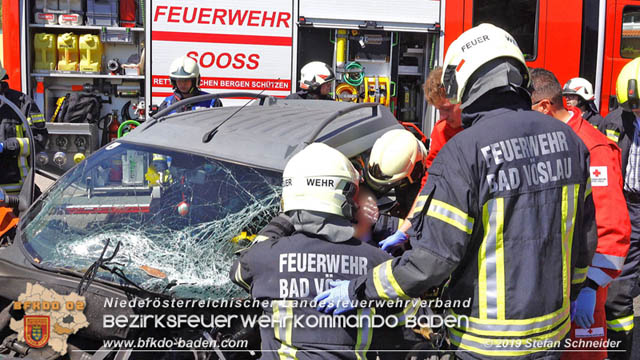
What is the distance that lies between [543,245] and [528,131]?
0.38 meters

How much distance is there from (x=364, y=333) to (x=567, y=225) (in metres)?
0.78

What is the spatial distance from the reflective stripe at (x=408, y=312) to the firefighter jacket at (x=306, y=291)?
131mm

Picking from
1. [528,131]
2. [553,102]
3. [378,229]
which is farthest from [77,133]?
[528,131]

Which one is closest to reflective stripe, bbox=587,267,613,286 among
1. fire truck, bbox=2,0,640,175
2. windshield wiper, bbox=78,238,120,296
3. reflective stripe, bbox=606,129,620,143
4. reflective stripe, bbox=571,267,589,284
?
reflective stripe, bbox=571,267,589,284

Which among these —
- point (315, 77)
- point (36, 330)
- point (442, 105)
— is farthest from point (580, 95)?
point (36, 330)

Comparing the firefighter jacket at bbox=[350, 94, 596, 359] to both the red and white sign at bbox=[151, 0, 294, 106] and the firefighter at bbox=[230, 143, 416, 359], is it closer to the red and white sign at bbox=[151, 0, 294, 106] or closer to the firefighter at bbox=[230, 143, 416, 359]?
the firefighter at bbox=[230, 143, 416, 359]

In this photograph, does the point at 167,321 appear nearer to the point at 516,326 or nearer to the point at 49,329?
the point at 49,329

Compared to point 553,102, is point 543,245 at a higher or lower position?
lower

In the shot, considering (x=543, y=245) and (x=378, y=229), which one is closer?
(x=543, y=245)

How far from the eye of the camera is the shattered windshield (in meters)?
2.54

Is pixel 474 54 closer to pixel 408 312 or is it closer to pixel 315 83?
pixel 408 312

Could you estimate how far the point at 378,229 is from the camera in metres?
2.88

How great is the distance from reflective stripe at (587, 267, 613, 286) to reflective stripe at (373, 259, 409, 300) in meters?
1.03

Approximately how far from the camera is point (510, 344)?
192 centimetres
